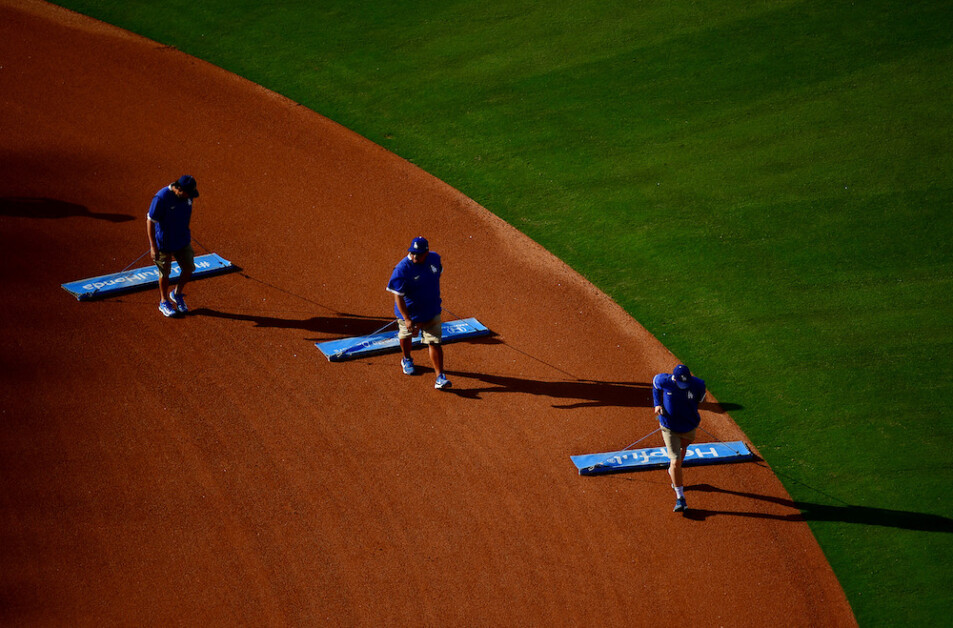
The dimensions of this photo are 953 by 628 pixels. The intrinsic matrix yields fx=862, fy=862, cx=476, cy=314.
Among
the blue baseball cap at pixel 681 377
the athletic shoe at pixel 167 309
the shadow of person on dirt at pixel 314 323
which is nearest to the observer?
the blue baseball cap at pixel 681 377

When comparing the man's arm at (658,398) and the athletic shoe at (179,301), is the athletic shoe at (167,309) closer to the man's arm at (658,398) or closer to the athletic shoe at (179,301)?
the athletic shoe at (179,301)

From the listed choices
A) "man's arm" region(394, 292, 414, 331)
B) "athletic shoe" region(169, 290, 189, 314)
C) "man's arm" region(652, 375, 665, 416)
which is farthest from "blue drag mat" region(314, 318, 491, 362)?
"man's arm" region(652, 375, 665, 416)

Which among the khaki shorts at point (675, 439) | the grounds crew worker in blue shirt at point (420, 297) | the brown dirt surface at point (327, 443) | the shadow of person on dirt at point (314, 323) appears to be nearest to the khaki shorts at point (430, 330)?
the grounds crew worker in blue shirt at point (420, 297)

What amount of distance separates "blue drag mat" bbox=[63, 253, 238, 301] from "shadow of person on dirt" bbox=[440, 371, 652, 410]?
12.5 ft

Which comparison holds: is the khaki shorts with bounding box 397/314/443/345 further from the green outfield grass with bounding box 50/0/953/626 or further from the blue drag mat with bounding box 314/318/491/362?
the green outfield grass with bounding box 50/0/953/626

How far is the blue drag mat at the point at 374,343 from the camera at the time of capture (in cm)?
1053

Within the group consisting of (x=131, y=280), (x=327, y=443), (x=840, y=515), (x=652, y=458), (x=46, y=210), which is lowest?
(x=840, y=515)

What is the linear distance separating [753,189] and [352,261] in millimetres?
6956

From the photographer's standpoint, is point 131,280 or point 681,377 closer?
Result: point 681,377

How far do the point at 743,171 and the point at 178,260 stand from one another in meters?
9.54

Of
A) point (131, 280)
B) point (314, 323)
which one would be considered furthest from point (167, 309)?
point (314, 323)

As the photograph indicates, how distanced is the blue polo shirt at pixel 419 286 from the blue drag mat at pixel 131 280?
3.39 metres

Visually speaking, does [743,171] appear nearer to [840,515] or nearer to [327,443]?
[840,515]

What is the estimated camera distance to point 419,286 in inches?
384
